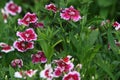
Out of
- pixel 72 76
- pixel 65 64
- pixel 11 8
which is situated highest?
pixel 11 8

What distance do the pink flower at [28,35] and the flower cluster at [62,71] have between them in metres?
0.33

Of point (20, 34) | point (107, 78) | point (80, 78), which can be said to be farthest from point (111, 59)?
point (20, 34)

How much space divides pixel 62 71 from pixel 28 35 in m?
0.46

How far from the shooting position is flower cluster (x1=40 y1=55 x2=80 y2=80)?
Answer: 2373mm

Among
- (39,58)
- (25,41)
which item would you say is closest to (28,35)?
(25,41)

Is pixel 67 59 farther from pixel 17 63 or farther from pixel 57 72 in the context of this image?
pixel 17 63

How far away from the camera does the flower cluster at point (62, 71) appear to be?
2373mm

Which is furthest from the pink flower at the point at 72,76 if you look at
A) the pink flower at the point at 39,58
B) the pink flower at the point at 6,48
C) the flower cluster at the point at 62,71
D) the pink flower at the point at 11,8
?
the pink flower at the point at 11,8

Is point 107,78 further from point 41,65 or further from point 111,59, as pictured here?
point 41,65

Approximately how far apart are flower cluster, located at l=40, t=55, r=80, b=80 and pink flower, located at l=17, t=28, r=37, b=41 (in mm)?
329

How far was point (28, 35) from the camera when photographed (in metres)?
2.78

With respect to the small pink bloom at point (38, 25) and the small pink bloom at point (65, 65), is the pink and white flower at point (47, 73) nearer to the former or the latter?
the small pink bloom at point (65, 65)

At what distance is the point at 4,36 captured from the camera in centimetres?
309

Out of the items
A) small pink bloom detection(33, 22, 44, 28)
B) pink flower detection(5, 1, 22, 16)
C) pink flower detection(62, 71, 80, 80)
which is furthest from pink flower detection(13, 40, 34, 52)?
pink flower detection(5, 1, 22, 16)
